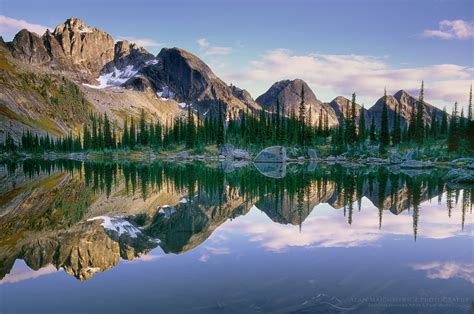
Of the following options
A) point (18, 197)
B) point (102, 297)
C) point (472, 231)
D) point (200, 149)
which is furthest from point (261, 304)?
point (200, 149)

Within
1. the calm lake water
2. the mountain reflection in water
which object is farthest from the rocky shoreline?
the calm lake water

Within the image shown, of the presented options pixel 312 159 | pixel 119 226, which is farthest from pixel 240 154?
pixel 119 226

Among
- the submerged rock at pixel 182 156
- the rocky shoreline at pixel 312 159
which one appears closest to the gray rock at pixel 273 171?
Result: the rocky shoreline at pixel 312 159

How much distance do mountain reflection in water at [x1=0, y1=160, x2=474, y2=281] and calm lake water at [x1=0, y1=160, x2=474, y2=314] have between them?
0.35ft

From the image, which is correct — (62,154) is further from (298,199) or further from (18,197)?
(298,199)

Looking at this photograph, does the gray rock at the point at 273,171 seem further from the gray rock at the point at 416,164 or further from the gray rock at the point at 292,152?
the gray rock at the point at 292,152

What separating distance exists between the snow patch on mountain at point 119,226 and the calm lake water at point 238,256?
6cm

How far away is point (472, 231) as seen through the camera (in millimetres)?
19828

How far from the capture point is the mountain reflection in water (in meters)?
16.5

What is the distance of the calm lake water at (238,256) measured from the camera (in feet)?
36.2

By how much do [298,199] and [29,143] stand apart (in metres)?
164

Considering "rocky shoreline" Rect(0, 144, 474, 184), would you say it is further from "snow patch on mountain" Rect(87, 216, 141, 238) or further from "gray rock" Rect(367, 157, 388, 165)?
"snow patch on mountain" Rect(87, 216, 141, 238)

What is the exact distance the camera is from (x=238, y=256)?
1577 cm

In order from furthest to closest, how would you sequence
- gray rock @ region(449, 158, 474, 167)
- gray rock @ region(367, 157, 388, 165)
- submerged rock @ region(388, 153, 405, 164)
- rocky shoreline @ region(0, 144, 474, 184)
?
1. gray rock @ region(367, 157, 388, 165)
2. submerged rock @ region(388, 153, 405, 164)
3. gray rock @ region(449, 158, 474, 167)
4. rocky shoreline @ region(0, 144, 474, 184)
